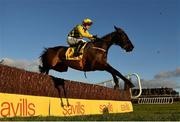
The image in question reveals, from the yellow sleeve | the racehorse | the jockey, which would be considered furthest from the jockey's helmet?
the racehorse

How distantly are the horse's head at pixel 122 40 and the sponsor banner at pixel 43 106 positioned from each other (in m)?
3.62

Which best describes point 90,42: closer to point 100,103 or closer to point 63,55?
point 63,55

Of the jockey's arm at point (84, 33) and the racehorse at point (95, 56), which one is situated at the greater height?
the jockey's arm at point (84, 33)

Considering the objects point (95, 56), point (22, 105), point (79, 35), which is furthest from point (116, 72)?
point (22, 105)

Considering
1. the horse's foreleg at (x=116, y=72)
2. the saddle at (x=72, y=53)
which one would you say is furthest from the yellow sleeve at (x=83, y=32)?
the horse's foreleg at (x=116, y=72)

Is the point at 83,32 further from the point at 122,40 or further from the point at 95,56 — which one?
the point at 122,40

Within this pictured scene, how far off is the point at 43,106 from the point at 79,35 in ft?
9.90

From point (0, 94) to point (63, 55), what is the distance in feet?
11.2

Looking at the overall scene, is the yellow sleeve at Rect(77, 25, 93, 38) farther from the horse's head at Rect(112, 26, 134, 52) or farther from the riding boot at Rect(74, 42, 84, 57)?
the horse's head at Rect(112, 26, 134, 52)

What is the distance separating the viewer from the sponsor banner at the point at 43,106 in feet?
45.5

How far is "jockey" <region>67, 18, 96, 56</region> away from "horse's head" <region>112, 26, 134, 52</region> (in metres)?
0.86

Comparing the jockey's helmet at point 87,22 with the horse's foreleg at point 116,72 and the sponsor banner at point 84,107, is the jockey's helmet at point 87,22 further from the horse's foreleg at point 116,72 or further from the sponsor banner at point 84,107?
the sponsor banner at point 84,107

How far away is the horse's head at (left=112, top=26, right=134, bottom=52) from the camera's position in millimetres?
15625

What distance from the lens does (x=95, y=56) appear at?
1502cm
